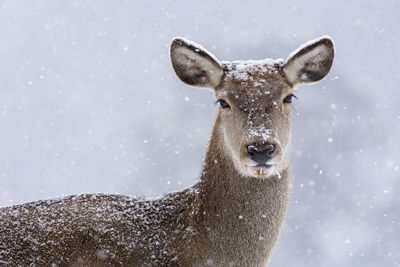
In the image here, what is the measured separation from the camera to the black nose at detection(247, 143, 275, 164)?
5.50 metres

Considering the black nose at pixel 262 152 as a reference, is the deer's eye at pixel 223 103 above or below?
above

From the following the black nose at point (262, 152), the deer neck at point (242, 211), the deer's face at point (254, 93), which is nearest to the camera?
the black nose at point (262, 152)

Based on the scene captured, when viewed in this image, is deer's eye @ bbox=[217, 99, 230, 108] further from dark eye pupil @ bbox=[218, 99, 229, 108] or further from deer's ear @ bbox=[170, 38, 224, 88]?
deer's ear @ bbox=[170, 38, 224, 88]

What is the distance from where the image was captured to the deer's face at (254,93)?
5.61 m

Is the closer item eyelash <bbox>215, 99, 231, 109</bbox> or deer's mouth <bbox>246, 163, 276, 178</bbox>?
deer's mouth <bbox>246, 163, 276, 178</bbox>

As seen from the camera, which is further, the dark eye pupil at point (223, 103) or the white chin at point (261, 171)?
the dark eye pupil at point (223, 103)

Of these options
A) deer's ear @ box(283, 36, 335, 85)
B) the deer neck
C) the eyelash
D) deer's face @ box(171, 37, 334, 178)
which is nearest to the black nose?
deer's face @ box(171, 37, 334, 178)

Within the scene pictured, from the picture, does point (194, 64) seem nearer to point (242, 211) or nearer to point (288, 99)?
point (288, 99)

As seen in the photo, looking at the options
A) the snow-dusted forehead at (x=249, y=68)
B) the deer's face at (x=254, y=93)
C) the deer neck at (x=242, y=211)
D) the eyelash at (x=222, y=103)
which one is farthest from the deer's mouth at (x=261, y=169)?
the snow-dusted forehead at (x=249, y=68)

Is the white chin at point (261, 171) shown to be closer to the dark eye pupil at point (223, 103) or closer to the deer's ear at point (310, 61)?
the dark eye pupil at point (223, 103)

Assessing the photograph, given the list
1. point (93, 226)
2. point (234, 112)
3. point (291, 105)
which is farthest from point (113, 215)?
point (291, 105)

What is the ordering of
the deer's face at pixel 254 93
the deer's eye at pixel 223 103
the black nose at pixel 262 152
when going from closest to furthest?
the black nose at pixel 262 152
the deer's face at pixel 254 93
the deer's eye at pixel 223 103

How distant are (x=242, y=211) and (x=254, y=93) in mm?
1137

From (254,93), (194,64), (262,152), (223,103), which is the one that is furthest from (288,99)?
(194,64)
